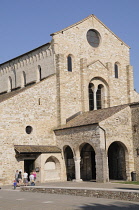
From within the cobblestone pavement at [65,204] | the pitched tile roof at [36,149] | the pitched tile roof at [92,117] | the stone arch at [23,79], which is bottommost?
the cobblestone pavement at [65,204]

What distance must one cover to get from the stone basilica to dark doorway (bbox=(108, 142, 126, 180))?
100mm

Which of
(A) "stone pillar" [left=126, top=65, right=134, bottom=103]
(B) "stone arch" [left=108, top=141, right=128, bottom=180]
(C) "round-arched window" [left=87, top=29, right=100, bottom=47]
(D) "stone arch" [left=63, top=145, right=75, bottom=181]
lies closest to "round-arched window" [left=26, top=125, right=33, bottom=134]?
(D) "stone arch" [left=63, top=145, right=75, bottom=181]

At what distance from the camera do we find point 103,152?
3108 cm

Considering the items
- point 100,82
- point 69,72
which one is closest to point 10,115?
point 69,72


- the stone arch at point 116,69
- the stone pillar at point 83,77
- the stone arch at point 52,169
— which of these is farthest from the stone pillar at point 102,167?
the stone arch at point 116,69

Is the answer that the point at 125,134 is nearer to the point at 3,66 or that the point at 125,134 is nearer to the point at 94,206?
the point at 94,206

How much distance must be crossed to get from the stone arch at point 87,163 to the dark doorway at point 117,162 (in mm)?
1987

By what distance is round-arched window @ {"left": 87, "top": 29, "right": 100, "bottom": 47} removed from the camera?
41.6m

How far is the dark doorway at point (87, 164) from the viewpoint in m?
36.9

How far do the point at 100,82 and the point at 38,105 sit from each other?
928 centimetres

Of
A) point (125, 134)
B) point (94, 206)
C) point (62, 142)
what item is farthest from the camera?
point (62, 142)

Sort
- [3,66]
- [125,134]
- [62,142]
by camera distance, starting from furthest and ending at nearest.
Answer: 1. [3,66]
2. [62,142]
3. [125,134]

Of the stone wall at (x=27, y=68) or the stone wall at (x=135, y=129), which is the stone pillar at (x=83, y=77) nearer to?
the stone wall at (x=27, y=68)

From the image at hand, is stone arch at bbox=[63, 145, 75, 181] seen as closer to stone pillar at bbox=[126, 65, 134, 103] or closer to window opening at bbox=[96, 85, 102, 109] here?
window opening at bbox=[96, 85, 102, 109]
